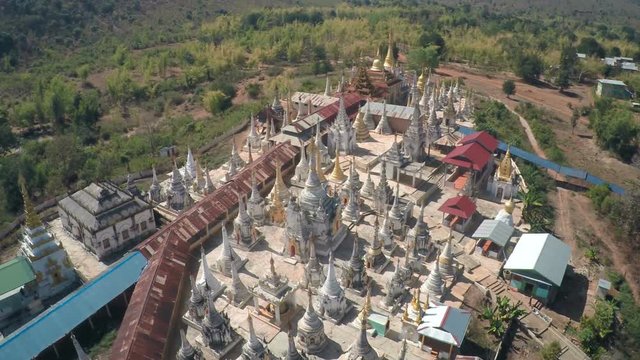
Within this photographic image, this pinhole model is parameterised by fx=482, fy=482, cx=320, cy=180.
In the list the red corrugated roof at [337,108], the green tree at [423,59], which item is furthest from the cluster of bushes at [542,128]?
the red corrugated roof at [337,108]

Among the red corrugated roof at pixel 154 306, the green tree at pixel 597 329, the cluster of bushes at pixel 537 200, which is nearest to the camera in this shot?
the red corrugated roof at pixel 154 306

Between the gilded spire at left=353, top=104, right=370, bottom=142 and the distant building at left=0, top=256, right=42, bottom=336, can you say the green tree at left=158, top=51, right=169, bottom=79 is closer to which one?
the gilded spire at left=353, top=104, right=370, bottom=142

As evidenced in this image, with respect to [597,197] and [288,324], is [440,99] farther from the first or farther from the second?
[288,324]

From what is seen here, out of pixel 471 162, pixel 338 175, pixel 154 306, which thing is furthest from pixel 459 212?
pixel 154 306

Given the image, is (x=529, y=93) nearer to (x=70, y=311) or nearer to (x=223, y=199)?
(x=223, y=199)

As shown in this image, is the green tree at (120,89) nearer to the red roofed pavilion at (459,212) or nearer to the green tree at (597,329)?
the red roofed pavilion at (459,212)

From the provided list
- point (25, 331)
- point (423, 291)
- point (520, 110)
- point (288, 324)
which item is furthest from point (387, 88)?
point (25, 331)
